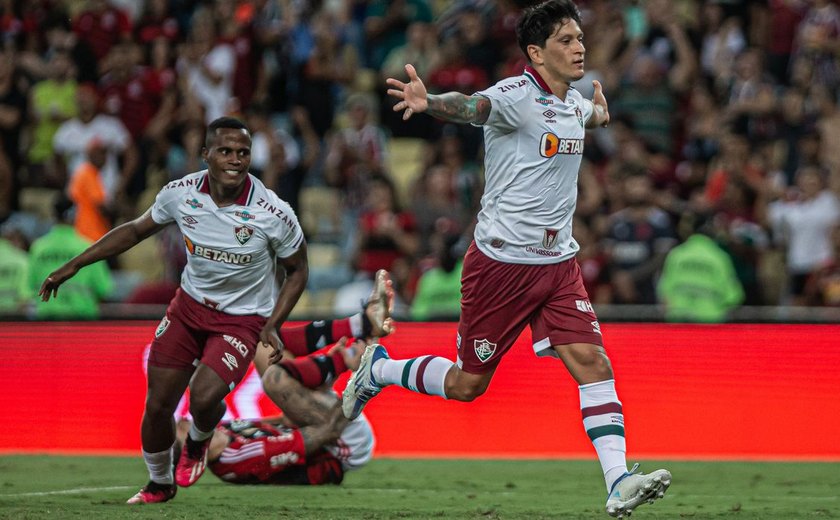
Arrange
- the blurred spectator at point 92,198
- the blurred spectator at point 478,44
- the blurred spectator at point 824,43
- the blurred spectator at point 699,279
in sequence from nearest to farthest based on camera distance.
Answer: the blurred spectator at point 699,279, the blurred spectator at point 824,43, the blurred spectator at point 92,198, the blurred spectator at point 478,44

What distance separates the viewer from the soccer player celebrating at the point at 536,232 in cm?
761

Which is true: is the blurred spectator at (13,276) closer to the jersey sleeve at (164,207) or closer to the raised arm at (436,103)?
the jersey sleeve at (164,207)

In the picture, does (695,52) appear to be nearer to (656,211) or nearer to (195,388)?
(656,211)

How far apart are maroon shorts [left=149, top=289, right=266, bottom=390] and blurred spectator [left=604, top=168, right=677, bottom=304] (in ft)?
19.9

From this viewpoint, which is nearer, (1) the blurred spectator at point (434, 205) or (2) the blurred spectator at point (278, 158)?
(1) the blurred spectator at point (434, 205)

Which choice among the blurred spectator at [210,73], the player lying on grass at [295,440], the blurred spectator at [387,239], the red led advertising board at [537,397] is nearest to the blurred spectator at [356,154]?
the blurred spectator at [387,239]

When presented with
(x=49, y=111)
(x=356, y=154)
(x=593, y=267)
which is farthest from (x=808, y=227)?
(x=49, y=111)

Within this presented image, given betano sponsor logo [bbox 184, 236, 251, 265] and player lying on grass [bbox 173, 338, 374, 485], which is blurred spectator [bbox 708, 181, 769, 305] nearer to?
player lying on grass [bbox 173, 338, 374, 485]

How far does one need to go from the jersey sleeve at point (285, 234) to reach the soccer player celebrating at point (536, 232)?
148 centimetres

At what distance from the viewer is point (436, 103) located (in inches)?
285

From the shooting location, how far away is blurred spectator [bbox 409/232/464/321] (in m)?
14.0

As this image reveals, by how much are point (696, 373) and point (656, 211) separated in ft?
9.94

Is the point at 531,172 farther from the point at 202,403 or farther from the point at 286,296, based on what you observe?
the point at 202,403

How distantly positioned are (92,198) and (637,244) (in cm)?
676
